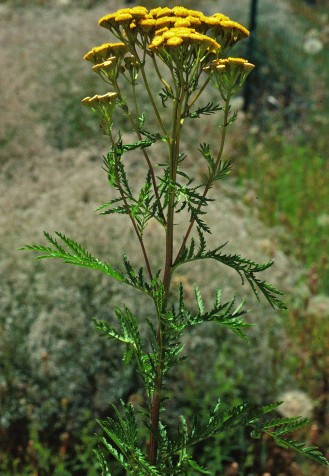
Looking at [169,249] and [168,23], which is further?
[169,249]

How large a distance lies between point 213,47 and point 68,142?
4.84 m

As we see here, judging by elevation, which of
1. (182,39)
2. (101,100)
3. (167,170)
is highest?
(182,39)

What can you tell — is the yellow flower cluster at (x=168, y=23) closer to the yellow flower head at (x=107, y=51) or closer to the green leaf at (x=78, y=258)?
the yellow flower head at (x=107, y=51)

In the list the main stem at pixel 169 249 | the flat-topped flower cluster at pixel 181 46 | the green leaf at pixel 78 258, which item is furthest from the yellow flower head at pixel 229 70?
the green leaf at pixel 78 258

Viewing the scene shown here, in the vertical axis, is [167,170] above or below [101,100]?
below

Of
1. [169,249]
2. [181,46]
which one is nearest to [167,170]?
[169,249]

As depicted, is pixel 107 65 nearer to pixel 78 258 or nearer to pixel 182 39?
pixel 182 39

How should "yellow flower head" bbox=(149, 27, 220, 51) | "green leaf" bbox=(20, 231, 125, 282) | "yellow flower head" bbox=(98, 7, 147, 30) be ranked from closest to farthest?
"yellow flower head" bbox=(149, 27, 220, 51) → "yellow flower head" bbox=(98, 7, 147, 30) → "green leaf" bbox=(20, 231, 125, 282)

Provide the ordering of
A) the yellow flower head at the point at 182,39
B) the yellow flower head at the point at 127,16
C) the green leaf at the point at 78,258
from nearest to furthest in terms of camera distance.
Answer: the yellow flower head at the point at 182,39
the yellow flower head at the point at 127,16
the green leaf at the point at 78,258

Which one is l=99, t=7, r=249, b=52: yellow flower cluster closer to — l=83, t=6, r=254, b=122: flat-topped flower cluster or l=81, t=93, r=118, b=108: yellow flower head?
l=83, t=6, r=254, b=122: flat-topped flower cluster

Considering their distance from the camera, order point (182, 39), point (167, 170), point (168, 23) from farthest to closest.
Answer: point (167, 170) → point (168, 23) → point (182, 39)

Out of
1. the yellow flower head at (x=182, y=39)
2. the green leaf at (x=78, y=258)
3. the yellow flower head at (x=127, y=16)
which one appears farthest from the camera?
the green leaf at (x=78, y=258)

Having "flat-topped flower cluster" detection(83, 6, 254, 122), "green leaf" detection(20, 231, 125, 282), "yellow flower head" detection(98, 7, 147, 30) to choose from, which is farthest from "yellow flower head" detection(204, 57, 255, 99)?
"green leaf" detection(20, 231, 125, 282)

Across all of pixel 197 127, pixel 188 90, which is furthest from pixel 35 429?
pixel 197 127
